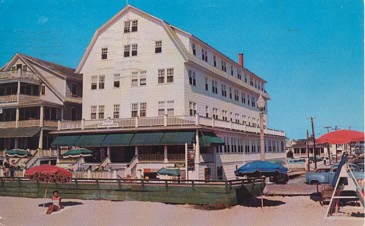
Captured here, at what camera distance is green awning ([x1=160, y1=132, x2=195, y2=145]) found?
83.3 feet

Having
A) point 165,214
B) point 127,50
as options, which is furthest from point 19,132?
point 165,214

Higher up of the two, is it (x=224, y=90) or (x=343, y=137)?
(x=224, y=90)

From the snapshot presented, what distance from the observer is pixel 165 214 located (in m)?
16.8

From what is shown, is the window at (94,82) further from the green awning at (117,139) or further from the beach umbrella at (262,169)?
the beach umbrella at (262,169)

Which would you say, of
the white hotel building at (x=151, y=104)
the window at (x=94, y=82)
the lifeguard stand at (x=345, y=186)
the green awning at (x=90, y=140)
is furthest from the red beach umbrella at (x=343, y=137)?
the window at (x=94, y=82)

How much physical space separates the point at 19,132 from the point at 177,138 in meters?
16.0

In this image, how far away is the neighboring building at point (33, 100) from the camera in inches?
1359

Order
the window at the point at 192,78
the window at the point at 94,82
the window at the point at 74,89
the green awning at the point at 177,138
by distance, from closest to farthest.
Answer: the green awning at the point at 177,138 → the window at the point at 192,78 → the window at the point at 94,82 → the window at the point at 74,89

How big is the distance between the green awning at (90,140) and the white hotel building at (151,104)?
3.0 inches

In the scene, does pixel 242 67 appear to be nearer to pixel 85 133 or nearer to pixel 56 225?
pixel 85 133

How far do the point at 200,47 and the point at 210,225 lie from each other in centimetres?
2009

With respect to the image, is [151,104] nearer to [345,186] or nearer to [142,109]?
[142,109]

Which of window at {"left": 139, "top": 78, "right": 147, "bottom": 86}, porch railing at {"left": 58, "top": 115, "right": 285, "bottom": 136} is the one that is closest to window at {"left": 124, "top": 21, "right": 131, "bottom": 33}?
window at {"left": 139, "top": 78, "right": 147, "bottom": 86}

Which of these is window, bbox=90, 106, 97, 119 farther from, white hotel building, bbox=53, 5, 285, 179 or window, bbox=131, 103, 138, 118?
window, bbox=131, 103, 138, 118
